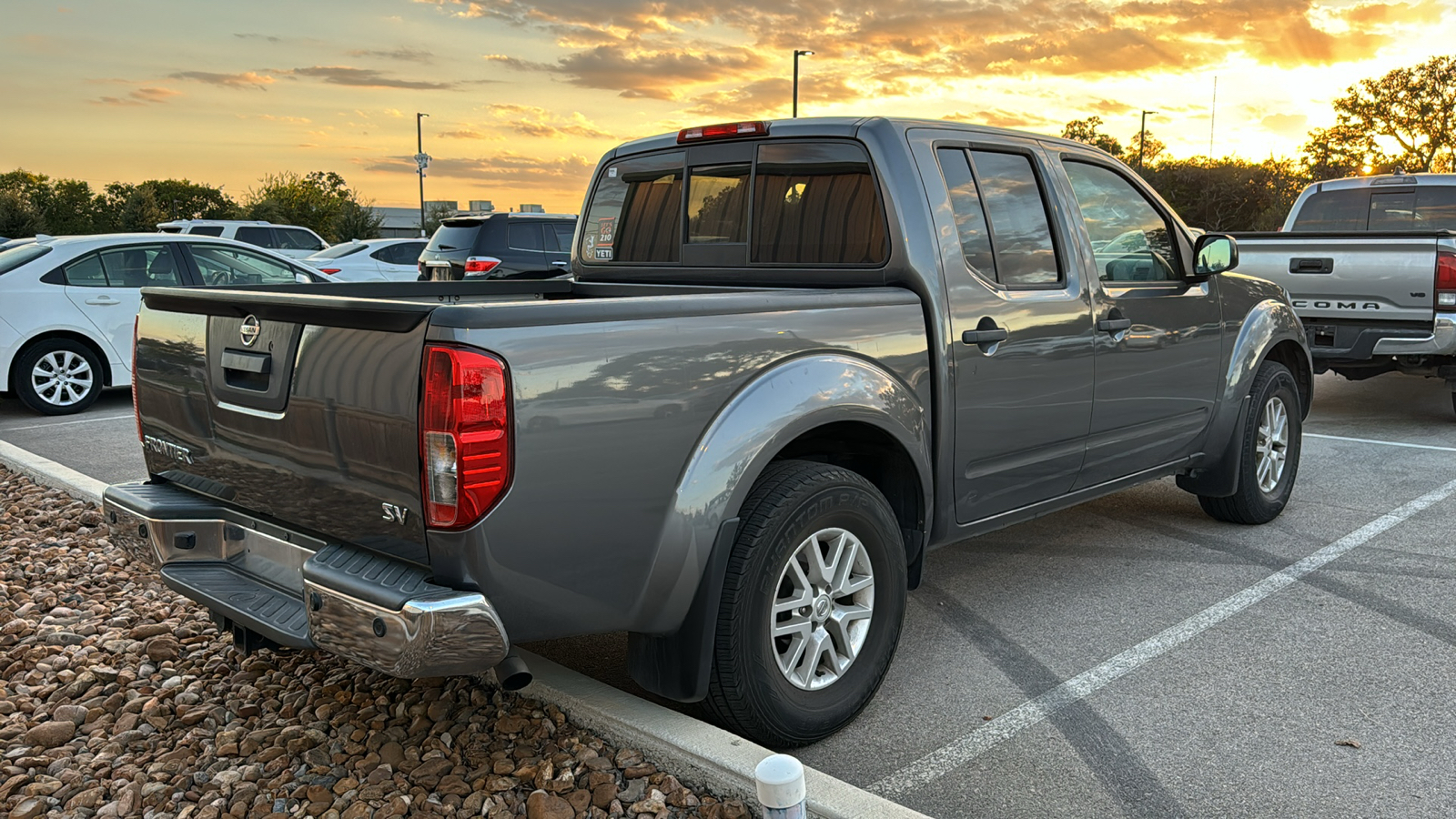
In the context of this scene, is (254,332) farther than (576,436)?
Yes

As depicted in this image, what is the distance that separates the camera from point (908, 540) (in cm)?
395

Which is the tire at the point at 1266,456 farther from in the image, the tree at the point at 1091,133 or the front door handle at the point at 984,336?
the tree at the point at 1091,133

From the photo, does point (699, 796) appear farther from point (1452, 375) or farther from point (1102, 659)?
point (1452, 375)

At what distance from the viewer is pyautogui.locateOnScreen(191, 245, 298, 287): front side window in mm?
10570

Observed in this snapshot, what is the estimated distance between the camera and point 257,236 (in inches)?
865

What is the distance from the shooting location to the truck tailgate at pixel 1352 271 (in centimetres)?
830

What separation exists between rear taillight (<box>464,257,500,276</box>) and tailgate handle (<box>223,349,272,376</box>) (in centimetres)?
984

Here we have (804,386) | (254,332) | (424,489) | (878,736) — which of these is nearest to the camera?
(424,489)

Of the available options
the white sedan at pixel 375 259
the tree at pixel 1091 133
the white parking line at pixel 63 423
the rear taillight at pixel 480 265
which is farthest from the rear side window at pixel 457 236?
the tree at pixel 1091 133

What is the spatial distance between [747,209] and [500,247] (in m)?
9.36

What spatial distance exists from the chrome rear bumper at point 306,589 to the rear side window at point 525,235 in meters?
10.0

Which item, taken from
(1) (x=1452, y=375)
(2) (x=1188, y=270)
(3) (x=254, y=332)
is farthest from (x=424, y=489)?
(1) (x=1452, y=375)

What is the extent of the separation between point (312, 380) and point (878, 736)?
2.02m

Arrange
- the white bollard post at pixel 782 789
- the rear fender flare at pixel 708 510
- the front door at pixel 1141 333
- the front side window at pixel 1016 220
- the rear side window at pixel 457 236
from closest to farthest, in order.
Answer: the white bollard post at pixel 782 789 < the rear fender flare at pixel 708 510 < the front side window at pixel 1016 220 < the front door at pixel 1141 333 < the rear side window at pixel 457 236
